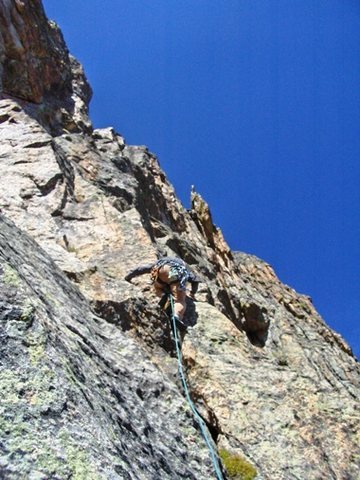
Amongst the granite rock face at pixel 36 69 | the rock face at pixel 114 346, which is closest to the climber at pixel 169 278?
the rock face at pixel 114 346

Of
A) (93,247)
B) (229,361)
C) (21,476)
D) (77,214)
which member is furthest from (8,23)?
(21,476)

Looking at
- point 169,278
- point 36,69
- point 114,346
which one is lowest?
point 114,346

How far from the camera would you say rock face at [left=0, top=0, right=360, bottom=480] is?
16.1 feet

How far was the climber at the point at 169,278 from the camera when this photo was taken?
12648mm

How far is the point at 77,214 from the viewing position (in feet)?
50.7

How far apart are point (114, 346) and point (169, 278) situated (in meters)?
4.21

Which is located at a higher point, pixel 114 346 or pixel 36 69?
pixel 36 69

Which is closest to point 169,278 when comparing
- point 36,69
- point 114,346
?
point 114,346

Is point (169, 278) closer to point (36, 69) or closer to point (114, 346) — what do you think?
point (114, 346)

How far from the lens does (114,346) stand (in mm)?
8523

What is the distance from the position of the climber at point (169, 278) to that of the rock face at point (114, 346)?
331 millimetres

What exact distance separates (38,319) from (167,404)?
3.01 m

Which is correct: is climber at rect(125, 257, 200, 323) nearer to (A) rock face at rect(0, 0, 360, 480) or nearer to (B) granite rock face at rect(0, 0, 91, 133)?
(A) rock face at rect(0, 0, 360, 480)

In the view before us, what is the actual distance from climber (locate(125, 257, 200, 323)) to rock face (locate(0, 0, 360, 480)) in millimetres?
331
